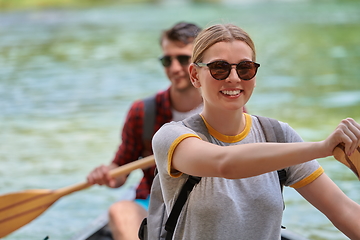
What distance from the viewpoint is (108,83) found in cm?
1075

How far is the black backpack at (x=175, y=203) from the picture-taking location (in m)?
1.46

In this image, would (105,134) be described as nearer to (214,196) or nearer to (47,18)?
(214,196)

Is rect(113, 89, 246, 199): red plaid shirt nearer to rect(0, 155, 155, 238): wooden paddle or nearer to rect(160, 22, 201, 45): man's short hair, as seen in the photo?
rect(0, 155, 155, 238): wooden paddle

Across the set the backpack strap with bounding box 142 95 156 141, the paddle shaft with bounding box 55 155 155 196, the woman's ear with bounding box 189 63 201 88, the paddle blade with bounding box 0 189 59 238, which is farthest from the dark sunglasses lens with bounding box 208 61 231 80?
the paddle blade with bounding box 0 189 59 238

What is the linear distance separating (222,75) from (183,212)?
38 cm

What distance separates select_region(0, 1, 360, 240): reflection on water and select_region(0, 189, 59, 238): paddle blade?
1.36 m

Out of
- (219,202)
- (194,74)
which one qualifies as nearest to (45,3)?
(194,74)

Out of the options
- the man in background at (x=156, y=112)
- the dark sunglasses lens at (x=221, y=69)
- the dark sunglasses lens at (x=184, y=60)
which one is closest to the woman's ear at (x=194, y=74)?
the dark sunglasses lens at (x=221, y=69)

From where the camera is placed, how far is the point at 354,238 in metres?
1.54

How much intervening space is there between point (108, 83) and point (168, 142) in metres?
9.45

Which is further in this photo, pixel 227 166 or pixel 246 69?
pixel 246 69

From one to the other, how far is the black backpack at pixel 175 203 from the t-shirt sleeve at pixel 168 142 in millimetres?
56

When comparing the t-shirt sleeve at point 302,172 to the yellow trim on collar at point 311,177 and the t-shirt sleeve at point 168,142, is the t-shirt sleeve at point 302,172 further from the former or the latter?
the t-shirt sleeve at point 168,142

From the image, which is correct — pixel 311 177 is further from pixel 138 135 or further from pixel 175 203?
pixel 138 135
